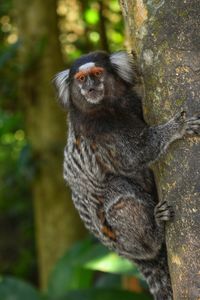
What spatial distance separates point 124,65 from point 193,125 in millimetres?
850

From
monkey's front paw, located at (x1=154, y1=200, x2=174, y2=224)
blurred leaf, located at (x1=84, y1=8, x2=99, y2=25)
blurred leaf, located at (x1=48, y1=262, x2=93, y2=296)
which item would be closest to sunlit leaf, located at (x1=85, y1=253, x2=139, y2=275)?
blurred leaf, located at (x1=48, y1=262, x2=93, y2=296)

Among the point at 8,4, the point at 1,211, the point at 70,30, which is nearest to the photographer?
the point at 8,4

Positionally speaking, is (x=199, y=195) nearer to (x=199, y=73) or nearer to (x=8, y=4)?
(x=199, y=73)

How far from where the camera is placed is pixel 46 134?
614 cm

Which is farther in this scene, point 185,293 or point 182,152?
point 182,152

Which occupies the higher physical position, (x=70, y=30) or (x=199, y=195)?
(x=70, y=30)

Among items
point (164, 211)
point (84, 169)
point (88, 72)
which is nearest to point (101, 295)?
point (84, 169)

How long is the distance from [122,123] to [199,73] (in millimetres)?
904

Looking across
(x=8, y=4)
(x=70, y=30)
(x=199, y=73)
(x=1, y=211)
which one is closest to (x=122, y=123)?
(x=199, y=73)

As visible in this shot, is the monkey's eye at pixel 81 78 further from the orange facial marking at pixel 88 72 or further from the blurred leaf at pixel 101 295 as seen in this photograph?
the blurred leaf at pixel 101 295

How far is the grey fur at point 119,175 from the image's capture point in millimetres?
2959

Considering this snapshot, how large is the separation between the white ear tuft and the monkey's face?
10cm

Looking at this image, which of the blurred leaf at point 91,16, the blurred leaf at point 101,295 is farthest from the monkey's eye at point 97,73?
the blurred leaf at point 91,16

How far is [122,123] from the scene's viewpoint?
305cm
